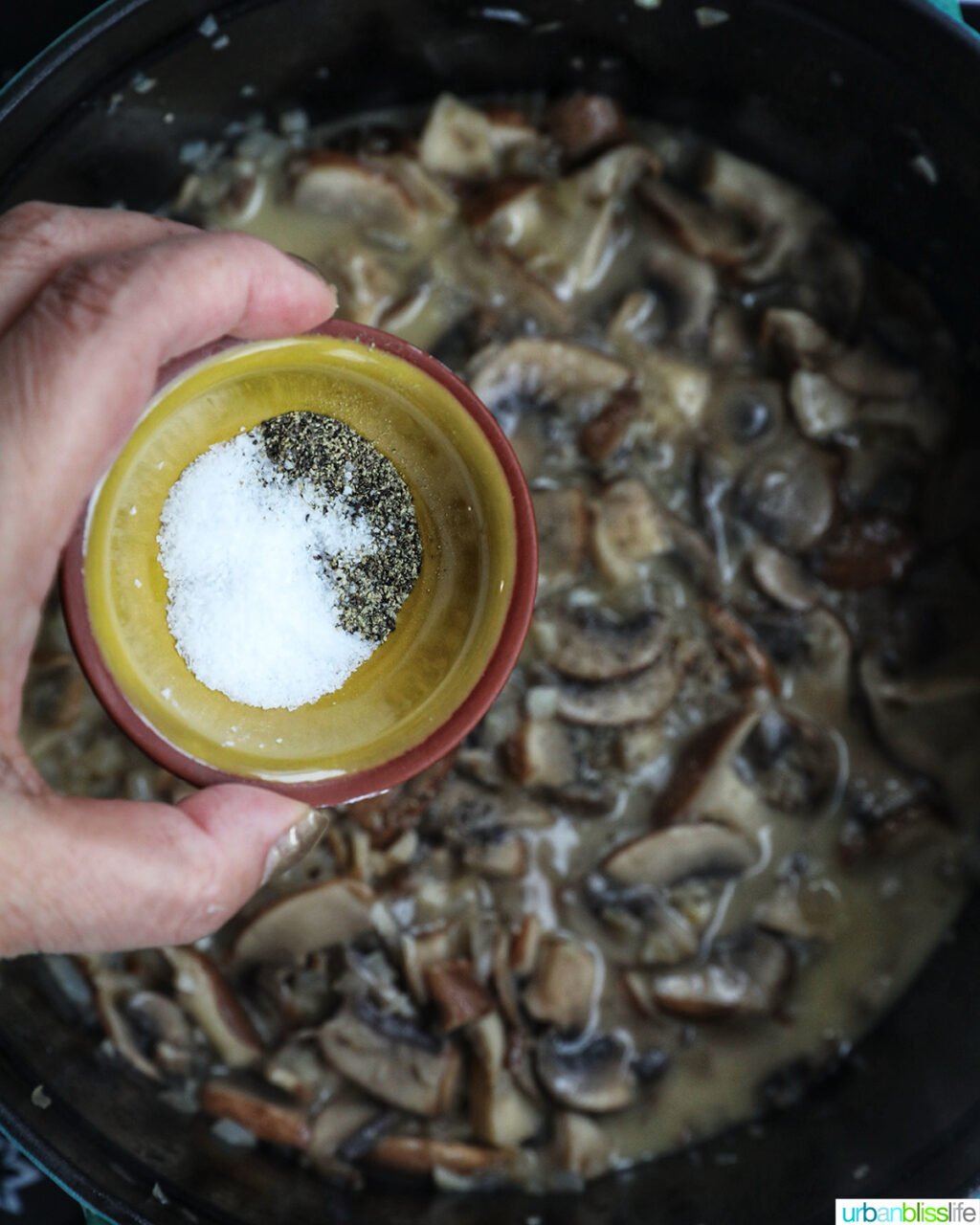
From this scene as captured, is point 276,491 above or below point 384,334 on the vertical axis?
below

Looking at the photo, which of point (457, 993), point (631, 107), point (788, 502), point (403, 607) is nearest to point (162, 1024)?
point (457, 993)

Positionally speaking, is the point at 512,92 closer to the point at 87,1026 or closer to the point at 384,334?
the point at 384,334

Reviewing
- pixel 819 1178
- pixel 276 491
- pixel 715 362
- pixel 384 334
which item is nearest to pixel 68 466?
pixel 276 491

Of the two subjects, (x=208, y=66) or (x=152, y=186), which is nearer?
(x=208, y=66)

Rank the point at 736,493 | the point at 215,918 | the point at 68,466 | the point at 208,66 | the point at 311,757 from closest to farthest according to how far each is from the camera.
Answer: the point at 68,466 → the point at 215,918 → the point at 311,757 → the point at 208,66 → the point at 736,493

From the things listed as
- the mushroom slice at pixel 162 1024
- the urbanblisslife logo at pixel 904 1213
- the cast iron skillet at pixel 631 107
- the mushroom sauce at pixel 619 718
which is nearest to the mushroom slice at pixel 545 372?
the mushroom sauce at pixel 619 718

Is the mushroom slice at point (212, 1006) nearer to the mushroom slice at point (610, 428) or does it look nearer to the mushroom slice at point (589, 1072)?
the mushroom slice at point (589, 1072)
